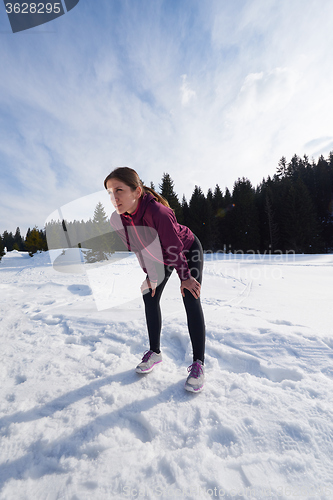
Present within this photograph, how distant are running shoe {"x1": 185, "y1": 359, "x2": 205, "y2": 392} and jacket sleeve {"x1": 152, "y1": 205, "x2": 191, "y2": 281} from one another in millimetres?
728

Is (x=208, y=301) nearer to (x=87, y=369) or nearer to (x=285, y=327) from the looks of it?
(x=285, y=327)

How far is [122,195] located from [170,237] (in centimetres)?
51

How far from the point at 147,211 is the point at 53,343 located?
1.92m

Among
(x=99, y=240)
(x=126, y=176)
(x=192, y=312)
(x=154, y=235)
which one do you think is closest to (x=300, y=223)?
(x=99, y=240)

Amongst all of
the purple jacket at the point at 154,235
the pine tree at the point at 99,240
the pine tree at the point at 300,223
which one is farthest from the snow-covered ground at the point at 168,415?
the pine tree at the point at 300,223

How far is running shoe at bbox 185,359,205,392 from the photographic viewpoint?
1.48 m

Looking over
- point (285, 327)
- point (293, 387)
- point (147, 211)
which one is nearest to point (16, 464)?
point (147, 211)

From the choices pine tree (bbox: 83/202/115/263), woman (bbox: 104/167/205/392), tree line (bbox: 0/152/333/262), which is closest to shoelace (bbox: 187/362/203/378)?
woman (bbox: 104/167/205/392)

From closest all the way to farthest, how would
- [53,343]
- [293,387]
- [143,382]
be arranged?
[293,387]
[143,382]
[53,343]

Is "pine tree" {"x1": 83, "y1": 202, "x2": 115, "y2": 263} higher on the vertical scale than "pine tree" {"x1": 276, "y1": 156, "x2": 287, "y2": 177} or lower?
lower

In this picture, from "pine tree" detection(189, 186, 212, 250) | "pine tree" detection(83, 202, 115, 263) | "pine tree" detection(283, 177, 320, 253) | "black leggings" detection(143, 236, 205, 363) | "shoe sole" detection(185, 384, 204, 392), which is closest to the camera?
"shoe sole" detection(185, 384, 204, 392)

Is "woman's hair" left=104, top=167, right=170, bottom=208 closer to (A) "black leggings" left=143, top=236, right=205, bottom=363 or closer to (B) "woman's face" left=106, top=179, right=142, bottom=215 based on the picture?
(B) "woman's face" left=106, top=179, right=142, bottom=215

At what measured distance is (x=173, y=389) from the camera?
153cm

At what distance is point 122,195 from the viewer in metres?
1.55
